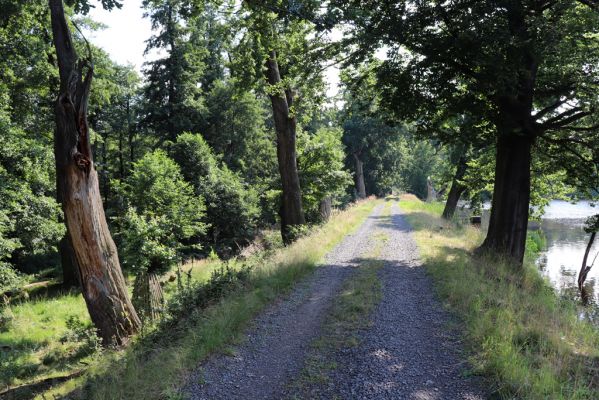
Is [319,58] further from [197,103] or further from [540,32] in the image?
[197,103]

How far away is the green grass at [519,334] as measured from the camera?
4434mm

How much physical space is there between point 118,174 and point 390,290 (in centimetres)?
3875

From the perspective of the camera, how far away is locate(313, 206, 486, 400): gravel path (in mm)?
4633

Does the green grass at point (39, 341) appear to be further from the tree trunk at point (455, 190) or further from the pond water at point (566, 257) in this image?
the tree trunk at point (455, 190)

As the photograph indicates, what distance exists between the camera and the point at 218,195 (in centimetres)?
2705

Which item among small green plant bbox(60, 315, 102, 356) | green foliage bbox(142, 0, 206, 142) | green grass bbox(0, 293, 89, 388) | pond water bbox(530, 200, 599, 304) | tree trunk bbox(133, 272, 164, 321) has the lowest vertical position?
pond water bbox(530, 200, 599, 304)

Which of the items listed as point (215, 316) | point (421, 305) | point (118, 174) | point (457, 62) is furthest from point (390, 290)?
point (118, 174)

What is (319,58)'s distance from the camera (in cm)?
1214

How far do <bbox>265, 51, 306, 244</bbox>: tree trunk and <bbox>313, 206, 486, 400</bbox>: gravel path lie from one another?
27.4 ft

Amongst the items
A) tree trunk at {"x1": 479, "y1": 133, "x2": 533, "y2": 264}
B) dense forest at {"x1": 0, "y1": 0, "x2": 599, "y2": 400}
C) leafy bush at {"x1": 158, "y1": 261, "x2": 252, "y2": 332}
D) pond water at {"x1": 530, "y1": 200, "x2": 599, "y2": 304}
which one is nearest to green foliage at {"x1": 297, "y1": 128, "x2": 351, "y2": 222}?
dense forest at {"x1": 0, "y1": 0, "x2": 599, "y2": 400}

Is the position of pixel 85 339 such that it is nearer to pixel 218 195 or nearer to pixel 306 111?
pixel 306 111

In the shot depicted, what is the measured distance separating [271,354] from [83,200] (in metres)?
5.16

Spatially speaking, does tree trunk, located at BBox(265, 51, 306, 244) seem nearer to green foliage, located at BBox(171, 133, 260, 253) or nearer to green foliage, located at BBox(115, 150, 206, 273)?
Answer: green foliage, located at BBox(115, 150, 206, 273)

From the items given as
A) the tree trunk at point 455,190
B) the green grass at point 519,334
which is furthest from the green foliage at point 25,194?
the tree trunk at point 455,190
